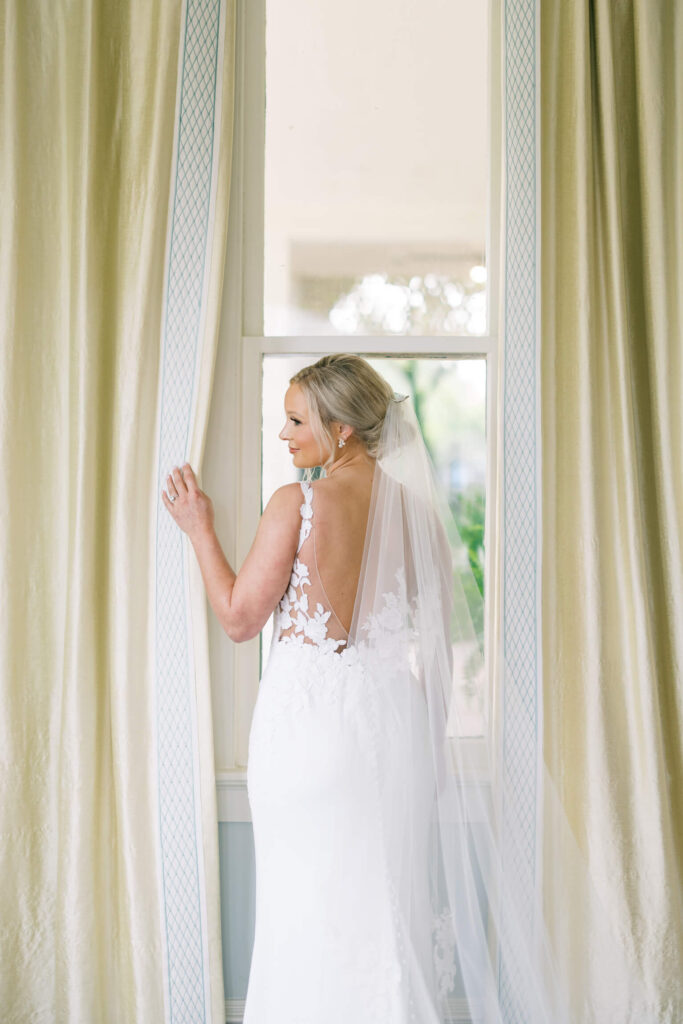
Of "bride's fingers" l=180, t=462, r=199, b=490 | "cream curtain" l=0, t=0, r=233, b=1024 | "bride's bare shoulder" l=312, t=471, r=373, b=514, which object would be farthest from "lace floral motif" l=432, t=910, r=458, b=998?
"bride's fingers" l=180, t=462, r=199, b=490

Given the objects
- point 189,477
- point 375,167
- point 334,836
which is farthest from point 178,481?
point 375,167

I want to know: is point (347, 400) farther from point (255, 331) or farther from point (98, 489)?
point (98, 489)

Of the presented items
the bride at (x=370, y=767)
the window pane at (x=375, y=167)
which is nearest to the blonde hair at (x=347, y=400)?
the bride at (x=370, y=767)

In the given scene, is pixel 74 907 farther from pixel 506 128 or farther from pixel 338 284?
pixel 506 128

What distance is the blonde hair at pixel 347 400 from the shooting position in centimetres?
188

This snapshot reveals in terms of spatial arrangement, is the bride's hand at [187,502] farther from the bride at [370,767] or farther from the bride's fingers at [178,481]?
the bride at [370,767]

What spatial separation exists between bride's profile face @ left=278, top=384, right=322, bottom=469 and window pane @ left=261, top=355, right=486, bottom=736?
398 millimetres

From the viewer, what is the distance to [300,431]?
1930 millimetres

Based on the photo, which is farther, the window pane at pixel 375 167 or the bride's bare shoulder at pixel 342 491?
the window pane at pixel 375 167

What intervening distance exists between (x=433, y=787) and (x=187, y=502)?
34.9 inches

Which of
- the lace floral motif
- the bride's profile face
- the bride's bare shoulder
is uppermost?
the bride's profile face

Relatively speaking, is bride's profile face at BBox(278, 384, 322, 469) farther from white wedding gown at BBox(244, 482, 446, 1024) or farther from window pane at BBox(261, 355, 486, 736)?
window pane at BBox(261, 355, 486, 736)

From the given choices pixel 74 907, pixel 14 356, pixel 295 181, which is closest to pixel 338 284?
pixel 295 181

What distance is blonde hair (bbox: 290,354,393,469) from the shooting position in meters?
1.88
